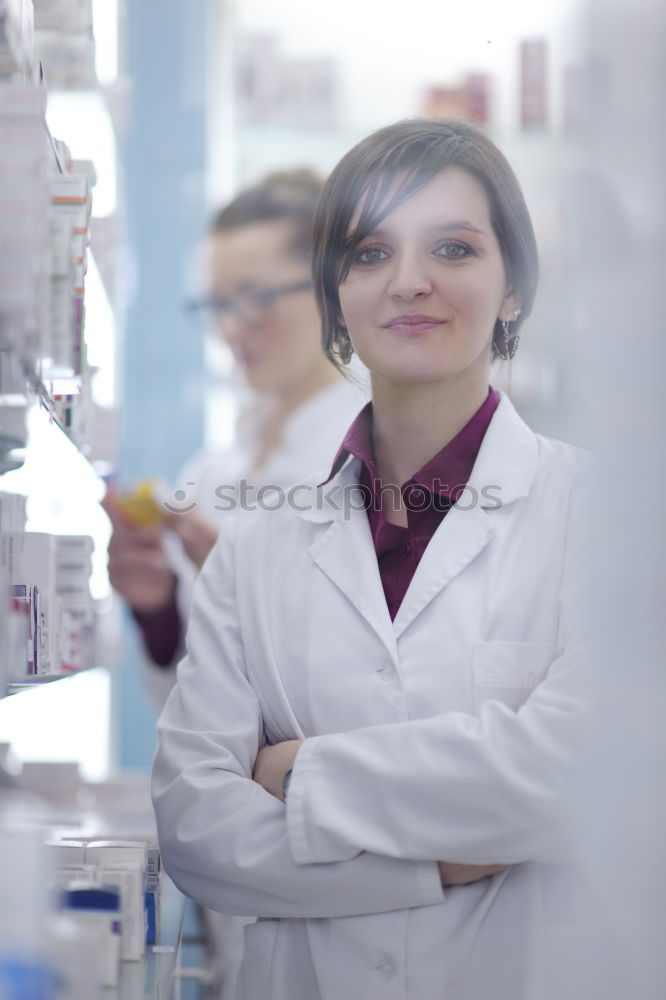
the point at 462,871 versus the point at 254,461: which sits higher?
the point at 254,461

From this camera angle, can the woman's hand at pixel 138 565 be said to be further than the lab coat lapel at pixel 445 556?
Yes

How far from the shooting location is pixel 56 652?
175 cm

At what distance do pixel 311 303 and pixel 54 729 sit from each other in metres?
2.07

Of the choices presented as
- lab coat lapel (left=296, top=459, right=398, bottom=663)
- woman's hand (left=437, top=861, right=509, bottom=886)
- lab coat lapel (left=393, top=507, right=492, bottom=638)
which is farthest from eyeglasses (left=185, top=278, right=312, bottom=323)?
woman's hand (left=437, top=861, right=509, bottom=886)

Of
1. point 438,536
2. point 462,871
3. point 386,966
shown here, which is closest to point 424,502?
point 438,536

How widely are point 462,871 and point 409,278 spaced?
678 millimetres

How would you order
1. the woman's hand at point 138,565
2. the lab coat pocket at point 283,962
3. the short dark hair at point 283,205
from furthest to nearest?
the woman's hand at point 138,565 → the short dark hair at point 283,205 → the lab coat pocket at point 283,962

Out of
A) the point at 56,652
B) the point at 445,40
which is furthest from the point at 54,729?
the point at 445,40

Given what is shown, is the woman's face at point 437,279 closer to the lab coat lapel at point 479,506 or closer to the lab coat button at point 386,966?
the lab coat lapel at point 479,506

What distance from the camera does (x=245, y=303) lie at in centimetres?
232

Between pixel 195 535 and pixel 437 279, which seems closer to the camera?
pixel 437 279

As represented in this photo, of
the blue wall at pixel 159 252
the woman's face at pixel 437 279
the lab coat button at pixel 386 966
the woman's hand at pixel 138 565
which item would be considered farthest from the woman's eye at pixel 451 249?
the blue wall at pixel 159 252

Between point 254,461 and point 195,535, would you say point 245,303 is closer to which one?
point 254,461

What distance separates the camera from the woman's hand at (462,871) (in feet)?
4.23
